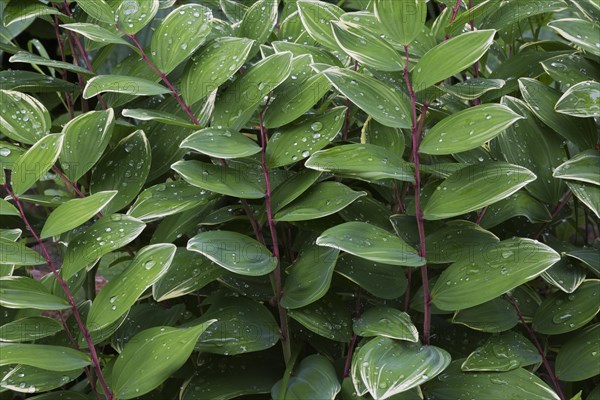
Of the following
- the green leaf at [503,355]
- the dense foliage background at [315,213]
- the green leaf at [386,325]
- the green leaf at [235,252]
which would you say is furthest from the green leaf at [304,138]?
the green leaf at [503,355]

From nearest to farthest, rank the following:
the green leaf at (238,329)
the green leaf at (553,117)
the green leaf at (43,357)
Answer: the green leaf at (43,357) < the green leaf at (238,329) < the green leaf at (553,117)

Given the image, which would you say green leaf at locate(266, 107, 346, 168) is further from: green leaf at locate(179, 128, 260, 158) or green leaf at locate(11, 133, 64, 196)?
green leaf at locate(11, 133, 64, 196)

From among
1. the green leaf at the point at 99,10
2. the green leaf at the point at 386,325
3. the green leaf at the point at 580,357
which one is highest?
the green leaf at the point at 99,10

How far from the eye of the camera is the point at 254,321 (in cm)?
89

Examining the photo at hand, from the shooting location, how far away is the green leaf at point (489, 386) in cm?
83

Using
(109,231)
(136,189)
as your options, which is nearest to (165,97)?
(136,189)

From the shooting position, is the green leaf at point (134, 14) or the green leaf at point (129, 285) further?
the green leaf at point (134, 14)

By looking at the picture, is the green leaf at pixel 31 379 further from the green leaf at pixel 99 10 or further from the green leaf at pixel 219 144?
the green leaf at pixel 99 10

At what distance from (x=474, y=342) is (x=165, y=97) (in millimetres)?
571

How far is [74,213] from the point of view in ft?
2.69

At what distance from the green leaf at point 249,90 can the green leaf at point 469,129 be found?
0.20 metres

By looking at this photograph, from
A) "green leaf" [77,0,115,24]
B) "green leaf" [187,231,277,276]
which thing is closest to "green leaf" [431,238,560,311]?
"green leaf" [187,231,277,276]

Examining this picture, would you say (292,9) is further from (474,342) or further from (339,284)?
(474,342)

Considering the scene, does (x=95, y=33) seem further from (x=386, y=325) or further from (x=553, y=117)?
(x=553, y=117)
